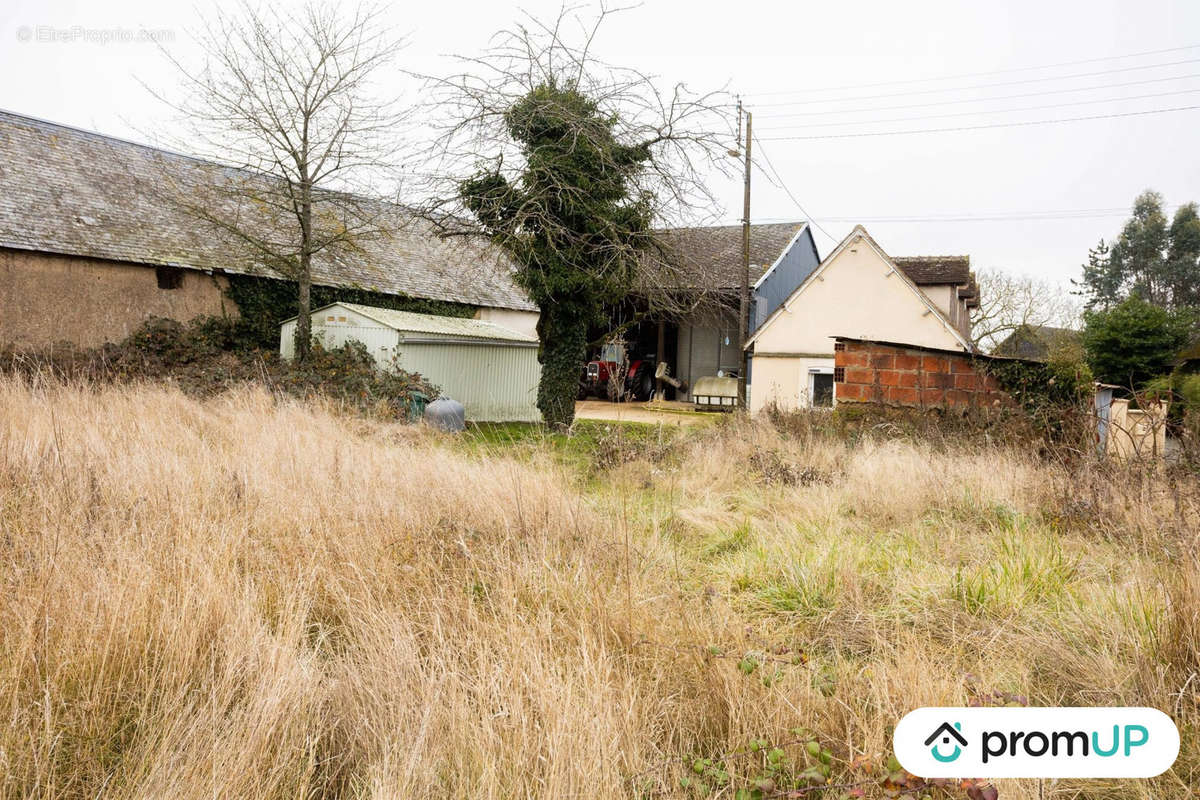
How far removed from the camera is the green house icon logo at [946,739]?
197 cm

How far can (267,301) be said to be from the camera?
20.6 metres

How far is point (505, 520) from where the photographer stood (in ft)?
14.6

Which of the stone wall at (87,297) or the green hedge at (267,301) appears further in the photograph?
the green hedge at (267,301)

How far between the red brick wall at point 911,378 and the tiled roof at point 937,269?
13695 millimetres

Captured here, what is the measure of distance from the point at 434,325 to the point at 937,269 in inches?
591

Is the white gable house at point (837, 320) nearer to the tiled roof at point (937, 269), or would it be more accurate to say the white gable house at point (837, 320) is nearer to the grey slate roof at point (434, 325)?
the tiled roof at point (937, 269)

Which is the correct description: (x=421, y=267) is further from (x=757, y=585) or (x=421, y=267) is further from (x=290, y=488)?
(x=757, y=585)

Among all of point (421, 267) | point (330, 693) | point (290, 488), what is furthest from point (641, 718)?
point (421, 267)

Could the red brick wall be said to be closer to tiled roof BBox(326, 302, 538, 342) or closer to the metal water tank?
the metal water tank

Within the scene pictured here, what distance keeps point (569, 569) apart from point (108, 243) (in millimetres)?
19156

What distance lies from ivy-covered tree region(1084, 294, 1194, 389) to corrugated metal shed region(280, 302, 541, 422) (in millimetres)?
19707

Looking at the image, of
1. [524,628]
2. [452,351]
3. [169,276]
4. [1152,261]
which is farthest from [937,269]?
[1152,261]

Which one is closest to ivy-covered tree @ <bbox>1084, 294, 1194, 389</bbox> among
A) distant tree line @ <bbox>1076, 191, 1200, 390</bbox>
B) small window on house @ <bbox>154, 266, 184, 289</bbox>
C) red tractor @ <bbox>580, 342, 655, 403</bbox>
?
distant tree line @ <bbox>1076, 191, 1200, 390</bbox>

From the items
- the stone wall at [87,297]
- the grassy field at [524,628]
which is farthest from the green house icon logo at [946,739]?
the stone wall at [87,297]
